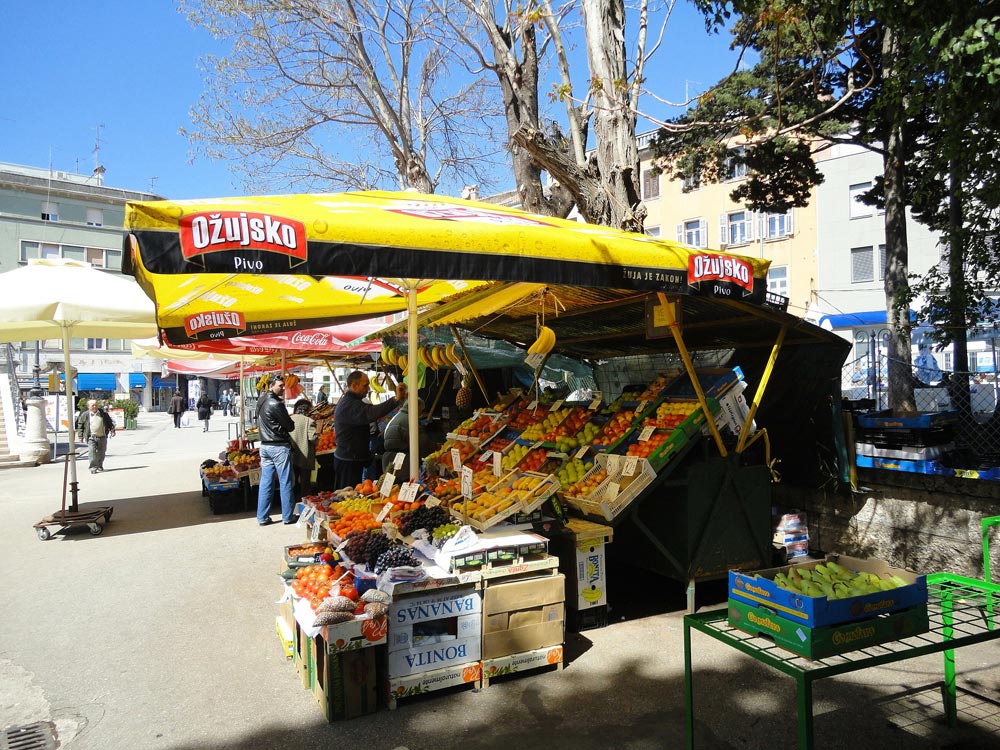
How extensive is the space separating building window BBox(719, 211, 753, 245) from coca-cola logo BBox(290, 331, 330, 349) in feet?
82.5

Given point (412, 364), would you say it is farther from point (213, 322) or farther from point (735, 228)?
point (735, 228)

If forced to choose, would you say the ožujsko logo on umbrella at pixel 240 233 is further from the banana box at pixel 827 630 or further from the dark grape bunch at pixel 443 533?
the banana box at pixel 827 630

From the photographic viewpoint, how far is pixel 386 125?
49.4 ft

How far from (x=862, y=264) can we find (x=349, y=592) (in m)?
27.7

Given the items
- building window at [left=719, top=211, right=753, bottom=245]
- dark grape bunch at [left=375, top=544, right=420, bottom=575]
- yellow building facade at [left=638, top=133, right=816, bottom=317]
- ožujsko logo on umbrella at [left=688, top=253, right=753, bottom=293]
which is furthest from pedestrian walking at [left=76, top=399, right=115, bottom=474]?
building window at [left=719, top=211, right=753, bottom=245]

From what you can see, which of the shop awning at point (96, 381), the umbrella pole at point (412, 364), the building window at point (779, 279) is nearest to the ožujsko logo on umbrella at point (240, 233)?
the umbrella pole at point (412, 364)

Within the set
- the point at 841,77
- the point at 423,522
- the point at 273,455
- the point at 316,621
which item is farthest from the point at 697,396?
the point at 841,77

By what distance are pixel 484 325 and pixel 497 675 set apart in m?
4.75

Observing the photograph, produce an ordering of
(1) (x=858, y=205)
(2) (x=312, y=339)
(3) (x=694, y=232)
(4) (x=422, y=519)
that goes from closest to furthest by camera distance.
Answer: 1. (4) (x=422, y=519)
2. (2) (x=312, y=339)
3. (1) (x=858, y=205)
4. (3) (x=694, y=232)

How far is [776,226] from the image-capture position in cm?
2873

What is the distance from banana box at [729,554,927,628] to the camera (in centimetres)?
244

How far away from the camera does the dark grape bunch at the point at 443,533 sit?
4.19 m

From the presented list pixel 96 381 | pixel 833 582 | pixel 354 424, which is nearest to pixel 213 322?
pixel 354 424

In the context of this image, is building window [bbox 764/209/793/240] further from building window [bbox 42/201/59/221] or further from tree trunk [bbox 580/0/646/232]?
building window [bbox 42/201/59/221]
